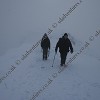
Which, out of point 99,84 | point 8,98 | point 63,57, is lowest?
point 99,84

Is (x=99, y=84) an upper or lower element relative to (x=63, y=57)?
lower

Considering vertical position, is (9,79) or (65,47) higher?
(65,47)

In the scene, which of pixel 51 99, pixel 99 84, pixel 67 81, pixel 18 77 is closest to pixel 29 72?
pixel 18 77

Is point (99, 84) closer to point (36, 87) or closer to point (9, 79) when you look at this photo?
point (36, 87)

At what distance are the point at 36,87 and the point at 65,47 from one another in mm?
4237

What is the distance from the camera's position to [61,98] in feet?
31.7

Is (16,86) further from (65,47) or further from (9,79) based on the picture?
(65,47)

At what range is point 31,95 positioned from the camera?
391 inches

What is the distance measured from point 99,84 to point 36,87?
415cm

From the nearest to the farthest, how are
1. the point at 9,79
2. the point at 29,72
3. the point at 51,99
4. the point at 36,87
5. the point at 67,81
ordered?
the point at 51,99, the point at 36,87, the point at 67,81, the point at 9,79, the point at 29,72

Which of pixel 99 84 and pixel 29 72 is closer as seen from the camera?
pixel 99 84

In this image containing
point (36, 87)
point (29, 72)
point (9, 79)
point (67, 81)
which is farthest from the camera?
point (29, 72)

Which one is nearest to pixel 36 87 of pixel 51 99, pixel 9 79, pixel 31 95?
pixel 31 95

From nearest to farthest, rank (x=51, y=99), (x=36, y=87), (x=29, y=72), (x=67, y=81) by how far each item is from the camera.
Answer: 1. (x=51, y=99)
2. (x=36, y=87)
3. (x=67, y=81)
4. (x=29, y=72)
